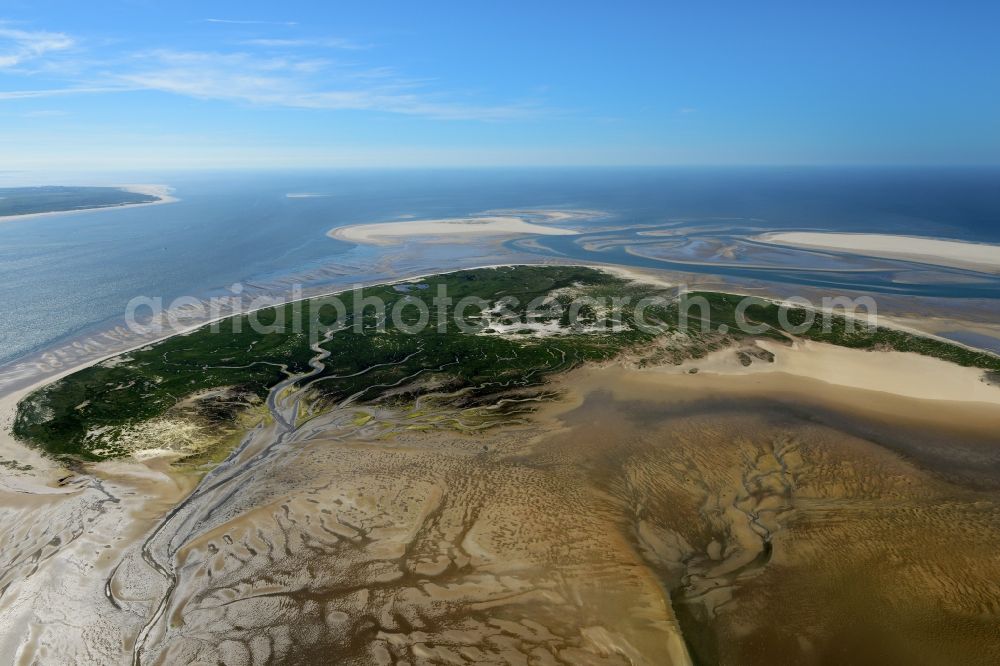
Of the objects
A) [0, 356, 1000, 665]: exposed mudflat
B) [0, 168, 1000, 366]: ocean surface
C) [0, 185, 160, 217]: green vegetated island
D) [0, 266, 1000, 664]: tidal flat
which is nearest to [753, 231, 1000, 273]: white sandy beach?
[0, 168, 1000, 366]: ocean surface

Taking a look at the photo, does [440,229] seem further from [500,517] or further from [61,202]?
[61,202]

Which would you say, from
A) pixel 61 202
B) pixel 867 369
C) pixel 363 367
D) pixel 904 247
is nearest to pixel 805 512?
pixel 867 369

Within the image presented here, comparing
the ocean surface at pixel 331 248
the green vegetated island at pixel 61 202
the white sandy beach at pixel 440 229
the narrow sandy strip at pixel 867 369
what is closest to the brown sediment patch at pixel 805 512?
the narrow sandy strip at pixel 867 369

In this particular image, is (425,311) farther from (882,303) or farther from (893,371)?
(882,303)

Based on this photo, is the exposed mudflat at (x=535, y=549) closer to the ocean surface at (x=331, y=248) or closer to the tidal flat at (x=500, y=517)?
the tidal flat at (x=500, y=517)

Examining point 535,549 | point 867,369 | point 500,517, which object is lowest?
point 535,549
